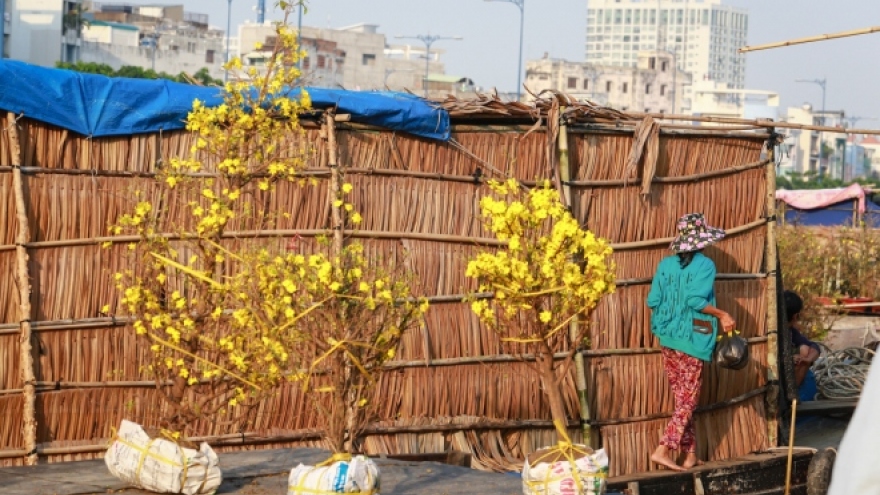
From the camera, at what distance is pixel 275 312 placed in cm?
618

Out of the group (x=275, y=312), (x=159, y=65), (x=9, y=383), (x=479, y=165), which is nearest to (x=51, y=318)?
(x=9, y=383)

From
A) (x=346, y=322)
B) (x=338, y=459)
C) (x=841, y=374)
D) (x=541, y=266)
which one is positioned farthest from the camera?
(x=841, y=374)

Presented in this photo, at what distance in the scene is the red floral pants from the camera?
8.60 metres

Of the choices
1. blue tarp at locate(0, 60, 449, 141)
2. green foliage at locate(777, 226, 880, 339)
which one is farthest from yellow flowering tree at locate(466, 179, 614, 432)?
green foliage at locate(777, 226, 880, 339)

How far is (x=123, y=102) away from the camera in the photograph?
7.76 metres

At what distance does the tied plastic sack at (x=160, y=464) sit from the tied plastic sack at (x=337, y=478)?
0.61 metres

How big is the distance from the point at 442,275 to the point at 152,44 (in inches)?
2674

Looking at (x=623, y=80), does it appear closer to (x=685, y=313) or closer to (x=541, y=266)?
(x=685, y=313)

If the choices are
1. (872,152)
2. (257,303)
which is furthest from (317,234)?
(872,152)

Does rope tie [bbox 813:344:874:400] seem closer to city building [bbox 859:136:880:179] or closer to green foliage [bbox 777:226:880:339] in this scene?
green foliage [bbox 777:226:880:339]

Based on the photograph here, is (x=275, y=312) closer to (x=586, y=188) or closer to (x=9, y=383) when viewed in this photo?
(x=9, y=383)

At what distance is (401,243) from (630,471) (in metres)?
2.04

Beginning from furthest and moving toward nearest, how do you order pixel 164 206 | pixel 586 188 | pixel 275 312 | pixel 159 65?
pixel 159 65 → pixel 586 188 → pixel 164 206 → pixel 275 312

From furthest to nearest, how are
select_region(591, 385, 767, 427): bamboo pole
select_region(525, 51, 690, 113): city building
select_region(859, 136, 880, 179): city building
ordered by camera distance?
select_region(859, 136, 880, 179): city building → select_region(525, 51, 690, 113): city building → select_region(591, 385, 767, 427): bamboo pole
